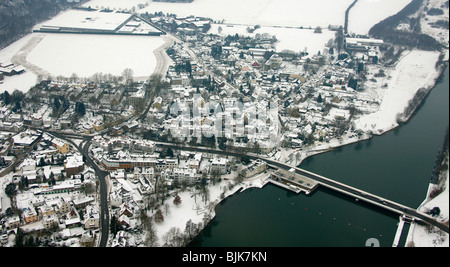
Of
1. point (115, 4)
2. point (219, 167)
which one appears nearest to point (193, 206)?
point (219, 167)

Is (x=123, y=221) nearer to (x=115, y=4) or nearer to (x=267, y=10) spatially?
(x=267, y=10)

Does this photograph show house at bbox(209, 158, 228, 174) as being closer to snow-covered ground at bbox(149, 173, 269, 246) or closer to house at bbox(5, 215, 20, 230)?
snow-covered ground at bbox(149, 173, 269, 246)

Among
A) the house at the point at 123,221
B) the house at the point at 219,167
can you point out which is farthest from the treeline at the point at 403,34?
the house at the point at 123,221

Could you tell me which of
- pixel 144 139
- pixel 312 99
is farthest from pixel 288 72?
pixel 144 139

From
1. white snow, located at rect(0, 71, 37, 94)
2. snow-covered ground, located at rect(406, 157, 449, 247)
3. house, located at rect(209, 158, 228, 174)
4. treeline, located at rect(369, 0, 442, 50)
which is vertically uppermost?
treeline, located at rect(369, 0, 442, 50)

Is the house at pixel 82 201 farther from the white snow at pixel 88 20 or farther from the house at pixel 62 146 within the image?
the white snow at pixel 88 20

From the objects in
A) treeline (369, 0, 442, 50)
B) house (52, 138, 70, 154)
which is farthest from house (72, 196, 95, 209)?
treeline (369, 0, 442, 50)
